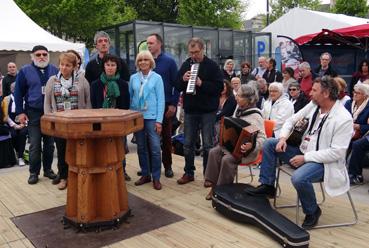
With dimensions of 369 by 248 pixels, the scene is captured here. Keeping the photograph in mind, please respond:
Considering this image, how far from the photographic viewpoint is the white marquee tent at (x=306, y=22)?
670 inches

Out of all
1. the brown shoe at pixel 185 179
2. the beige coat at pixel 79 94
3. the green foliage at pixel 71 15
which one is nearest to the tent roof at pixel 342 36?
the brown shoe at pixel 185 179

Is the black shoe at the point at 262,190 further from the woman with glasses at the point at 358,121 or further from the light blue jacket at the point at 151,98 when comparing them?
the woman with glasses at the point at 358,121

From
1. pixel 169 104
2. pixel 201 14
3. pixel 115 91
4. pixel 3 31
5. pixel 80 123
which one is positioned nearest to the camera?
pixel 80 123

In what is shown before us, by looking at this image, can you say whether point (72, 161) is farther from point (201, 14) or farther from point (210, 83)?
point (201, 14)

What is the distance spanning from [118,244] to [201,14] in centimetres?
2141

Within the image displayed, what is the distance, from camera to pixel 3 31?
11141 mm

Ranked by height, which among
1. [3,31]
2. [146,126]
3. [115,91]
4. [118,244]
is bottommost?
[118,244]

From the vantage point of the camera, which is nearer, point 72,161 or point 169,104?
point 72,161

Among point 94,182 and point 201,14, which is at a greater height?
point 201,14

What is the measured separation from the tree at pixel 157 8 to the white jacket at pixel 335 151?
3020 centimetres

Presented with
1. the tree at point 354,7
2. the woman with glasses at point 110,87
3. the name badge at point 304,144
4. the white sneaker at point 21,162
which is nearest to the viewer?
the name badge at point 304,144

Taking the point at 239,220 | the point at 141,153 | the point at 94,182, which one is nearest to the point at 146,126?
the point at 141,153

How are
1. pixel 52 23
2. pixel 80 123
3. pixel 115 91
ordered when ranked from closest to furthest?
pixel 80 123 < pixel 115 91 < pixel 52 23

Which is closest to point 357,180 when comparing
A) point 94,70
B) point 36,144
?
point 94,70
